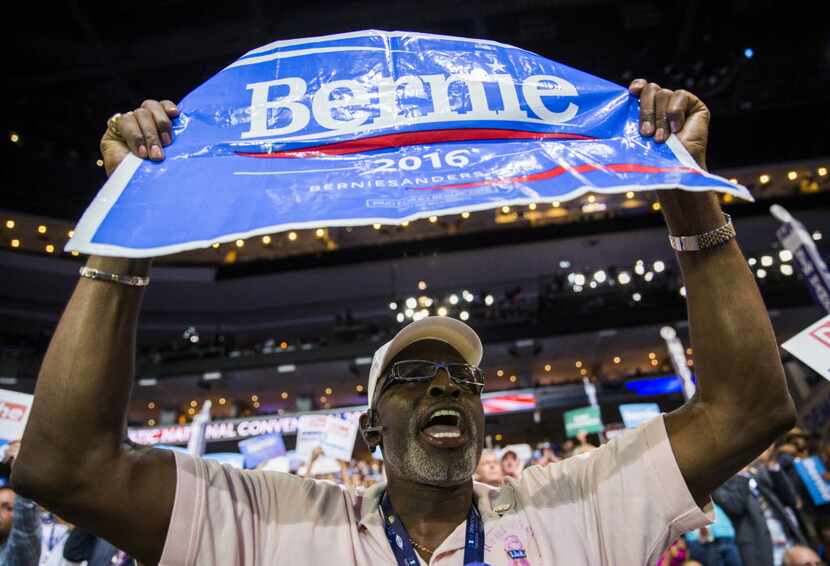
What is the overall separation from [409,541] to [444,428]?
1.04 ft

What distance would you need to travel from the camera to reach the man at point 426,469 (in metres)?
1.17

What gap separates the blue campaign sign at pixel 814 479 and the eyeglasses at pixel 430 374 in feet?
14.1

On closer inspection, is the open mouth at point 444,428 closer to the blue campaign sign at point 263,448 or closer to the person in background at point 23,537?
the person in background at point 23,537

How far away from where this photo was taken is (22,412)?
4.43 m

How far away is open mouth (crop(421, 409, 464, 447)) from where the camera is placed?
1560 millimetres

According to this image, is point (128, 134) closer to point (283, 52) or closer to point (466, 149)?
point (283, 52)

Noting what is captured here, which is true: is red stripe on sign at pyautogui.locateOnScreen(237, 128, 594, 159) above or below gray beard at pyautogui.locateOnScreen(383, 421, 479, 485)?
above

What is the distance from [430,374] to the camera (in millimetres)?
1720

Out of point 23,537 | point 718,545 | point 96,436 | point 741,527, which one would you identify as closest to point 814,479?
point 741,527

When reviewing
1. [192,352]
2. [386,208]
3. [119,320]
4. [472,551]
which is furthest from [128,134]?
[192,352]

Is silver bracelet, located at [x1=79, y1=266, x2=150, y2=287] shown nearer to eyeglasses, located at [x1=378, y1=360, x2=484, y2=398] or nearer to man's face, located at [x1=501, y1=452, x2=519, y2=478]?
eyeglasses, located at [x1=378, y1=360, x2=484, y2=398]

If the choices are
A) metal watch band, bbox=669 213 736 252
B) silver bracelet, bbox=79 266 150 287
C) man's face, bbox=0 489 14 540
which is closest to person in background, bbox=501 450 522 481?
man's face, bbox=0 489 14 540

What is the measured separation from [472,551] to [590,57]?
16310mm

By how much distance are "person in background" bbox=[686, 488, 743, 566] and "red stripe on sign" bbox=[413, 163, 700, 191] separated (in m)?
4.60
